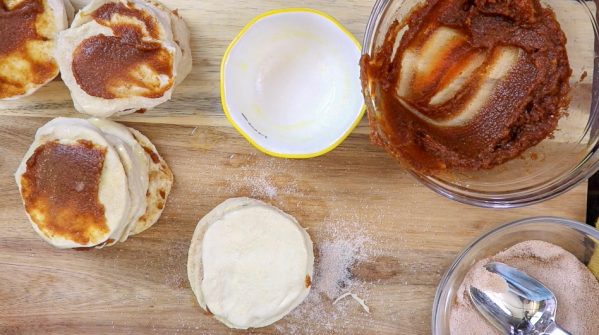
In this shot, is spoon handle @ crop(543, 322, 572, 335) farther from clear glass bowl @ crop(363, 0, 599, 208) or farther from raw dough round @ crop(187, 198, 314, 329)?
raw dough round @ crop(187, 198, 314, 329)

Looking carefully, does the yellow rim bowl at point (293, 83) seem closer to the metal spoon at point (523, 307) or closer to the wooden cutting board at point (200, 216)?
the wooden cutting board at point (200, 216)

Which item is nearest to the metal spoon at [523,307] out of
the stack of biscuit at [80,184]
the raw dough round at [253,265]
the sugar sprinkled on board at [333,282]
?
the sugar sprinkled on board at [333,282]

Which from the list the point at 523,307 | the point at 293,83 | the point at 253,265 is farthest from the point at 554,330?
the point at 293,83

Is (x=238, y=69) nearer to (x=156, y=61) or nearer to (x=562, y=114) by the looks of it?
(x=156, y=61)

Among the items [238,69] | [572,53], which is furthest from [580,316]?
[238,69]

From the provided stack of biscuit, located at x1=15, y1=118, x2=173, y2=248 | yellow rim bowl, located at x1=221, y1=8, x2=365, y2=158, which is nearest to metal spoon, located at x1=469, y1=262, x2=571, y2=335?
yellow rim bowl, located at x1=221, y1=8, x2=365, y2=158

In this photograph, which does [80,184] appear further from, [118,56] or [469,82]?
[469,82]
